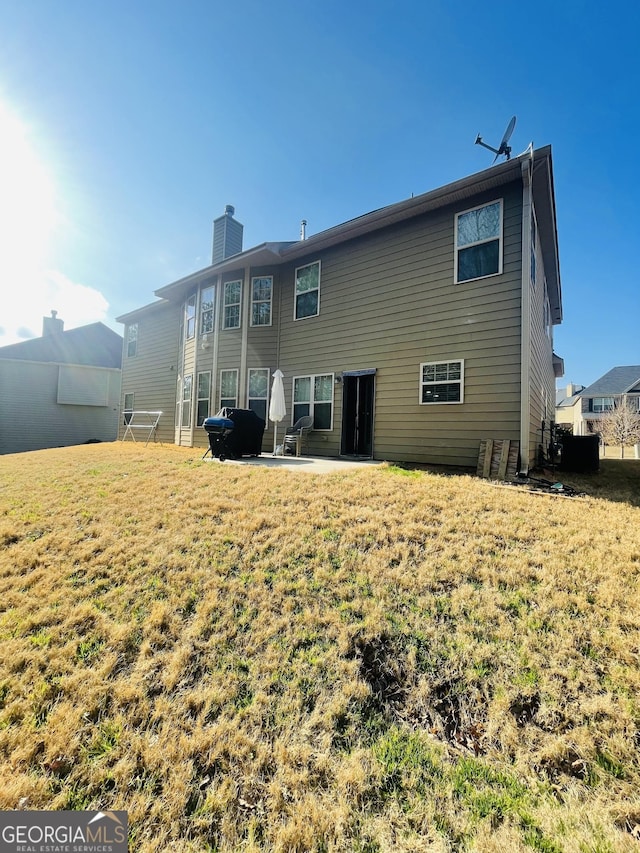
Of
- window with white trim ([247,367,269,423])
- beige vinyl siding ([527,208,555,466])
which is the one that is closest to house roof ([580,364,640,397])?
beige vinyl siding ([527,208,555,466])

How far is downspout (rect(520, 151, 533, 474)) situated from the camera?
21.4 feet

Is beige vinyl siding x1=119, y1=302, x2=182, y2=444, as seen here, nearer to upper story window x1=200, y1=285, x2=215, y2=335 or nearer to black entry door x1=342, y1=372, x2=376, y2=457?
upper story window x1=200, y1=285, x2=215, y2=335

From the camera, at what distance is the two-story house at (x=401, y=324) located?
6793 millimetres

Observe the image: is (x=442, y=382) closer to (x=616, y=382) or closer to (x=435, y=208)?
(x=435, y=208)

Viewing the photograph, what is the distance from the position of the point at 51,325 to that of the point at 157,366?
13427 millimetres

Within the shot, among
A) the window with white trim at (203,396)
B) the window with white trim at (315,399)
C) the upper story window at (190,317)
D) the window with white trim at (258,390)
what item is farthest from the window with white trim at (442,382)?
the upper story window at (190,317)

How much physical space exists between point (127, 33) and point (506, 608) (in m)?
Answer: 11.2

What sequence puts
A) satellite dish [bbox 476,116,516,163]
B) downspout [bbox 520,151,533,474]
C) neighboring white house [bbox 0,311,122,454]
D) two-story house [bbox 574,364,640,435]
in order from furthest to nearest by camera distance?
two-story house [bbox 574,364,640,435] < neighboring white house [bbox 0,311,122,454] < satellite dish [bbox 476,116,516,163] < downspout [bbox 520,151,533,474]

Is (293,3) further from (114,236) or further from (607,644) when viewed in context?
(607,644)

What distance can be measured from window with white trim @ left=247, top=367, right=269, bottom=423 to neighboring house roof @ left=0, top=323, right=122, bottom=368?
16.8m

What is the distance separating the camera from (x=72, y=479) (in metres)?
6.14

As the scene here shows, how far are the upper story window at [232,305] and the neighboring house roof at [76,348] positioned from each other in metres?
15.4

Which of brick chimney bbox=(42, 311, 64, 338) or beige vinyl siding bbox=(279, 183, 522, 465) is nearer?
beige vinyl siding bbox=(279, 183, 522, 465)

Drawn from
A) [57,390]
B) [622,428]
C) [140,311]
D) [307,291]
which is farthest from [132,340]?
[622,428]
